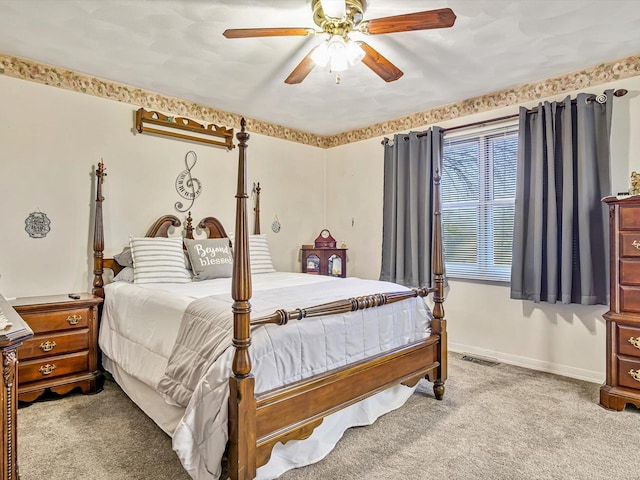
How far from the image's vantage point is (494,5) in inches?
86.1

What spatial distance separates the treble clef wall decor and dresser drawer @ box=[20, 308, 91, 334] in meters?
1.31

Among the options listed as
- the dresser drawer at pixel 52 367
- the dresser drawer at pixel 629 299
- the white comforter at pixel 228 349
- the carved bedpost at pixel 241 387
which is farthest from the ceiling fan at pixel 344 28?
the dresser drawer at pixel 52 367

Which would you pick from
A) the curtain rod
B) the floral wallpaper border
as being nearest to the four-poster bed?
the curtain rod

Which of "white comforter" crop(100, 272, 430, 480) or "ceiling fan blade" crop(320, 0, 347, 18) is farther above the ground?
"ceiling fan blade" crop(320, 0, 347, 18)

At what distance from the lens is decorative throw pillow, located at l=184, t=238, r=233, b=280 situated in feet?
11.0

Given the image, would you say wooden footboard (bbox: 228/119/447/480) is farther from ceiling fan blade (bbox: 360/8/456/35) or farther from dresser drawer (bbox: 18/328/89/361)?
dresser drawer (bbox: 18/328/89/361)

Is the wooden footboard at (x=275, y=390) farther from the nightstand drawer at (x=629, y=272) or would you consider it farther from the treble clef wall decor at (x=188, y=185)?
the treble clef wall decor at (x=188, y=185)

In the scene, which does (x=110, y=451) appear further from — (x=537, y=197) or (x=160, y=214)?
(x=537, y=197)

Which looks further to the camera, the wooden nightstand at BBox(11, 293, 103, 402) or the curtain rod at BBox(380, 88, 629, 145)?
the curtain rod at BBox(380, 88, 629, 145)

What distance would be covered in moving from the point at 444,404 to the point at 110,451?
206 centimetres

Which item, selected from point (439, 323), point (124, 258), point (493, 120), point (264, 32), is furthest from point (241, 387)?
point (493, 120)

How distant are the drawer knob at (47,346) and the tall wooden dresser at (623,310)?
150 inches

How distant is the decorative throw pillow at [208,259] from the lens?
3.35 m

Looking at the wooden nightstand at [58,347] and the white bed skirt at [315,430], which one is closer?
the white bed skirt at [315,430]
